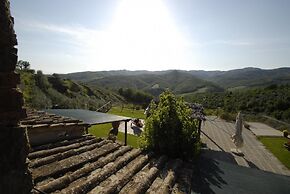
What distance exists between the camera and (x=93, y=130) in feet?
66.7

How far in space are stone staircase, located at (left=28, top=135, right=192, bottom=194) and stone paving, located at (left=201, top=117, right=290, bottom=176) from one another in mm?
8832

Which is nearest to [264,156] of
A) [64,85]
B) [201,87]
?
[64,85]

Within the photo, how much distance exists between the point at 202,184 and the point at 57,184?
3878 mm

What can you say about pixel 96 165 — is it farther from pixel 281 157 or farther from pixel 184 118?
pixel 281 157

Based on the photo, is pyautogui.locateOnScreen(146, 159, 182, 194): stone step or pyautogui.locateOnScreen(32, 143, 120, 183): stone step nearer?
pyautogui.locateOnScreen(32, 143, 120, 183): stone step

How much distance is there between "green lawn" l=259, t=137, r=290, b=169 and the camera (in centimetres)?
1645

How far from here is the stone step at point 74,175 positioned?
4441 millimetres

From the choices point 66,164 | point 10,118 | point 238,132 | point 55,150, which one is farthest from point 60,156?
point 238,132

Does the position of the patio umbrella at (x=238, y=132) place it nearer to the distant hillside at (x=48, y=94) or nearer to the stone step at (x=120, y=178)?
the stone step at (x=120, y=178)

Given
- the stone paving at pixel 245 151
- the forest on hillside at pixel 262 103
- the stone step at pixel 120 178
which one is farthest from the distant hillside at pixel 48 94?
the forest on hillside at pixel 262 103

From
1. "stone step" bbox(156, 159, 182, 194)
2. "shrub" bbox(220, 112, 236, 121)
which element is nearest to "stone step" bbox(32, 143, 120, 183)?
"stone step" bbox(156, 159, 182, 194)

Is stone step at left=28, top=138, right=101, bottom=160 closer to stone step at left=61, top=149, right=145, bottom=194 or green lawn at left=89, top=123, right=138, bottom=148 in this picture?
stone step at left=61, top=149, right=145, bottom=194

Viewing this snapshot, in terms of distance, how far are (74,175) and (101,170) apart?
753 millimetres

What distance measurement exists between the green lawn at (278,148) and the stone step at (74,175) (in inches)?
500
